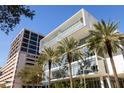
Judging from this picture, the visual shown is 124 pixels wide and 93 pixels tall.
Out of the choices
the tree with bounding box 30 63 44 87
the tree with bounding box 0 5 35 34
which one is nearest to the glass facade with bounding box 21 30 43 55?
the tree with bounding box 30 63 44 87

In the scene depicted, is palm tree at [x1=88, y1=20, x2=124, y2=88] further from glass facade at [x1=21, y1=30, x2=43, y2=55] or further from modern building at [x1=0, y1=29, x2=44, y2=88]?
glass facade at [x1=21, y1=30, x2=43, y2=55]

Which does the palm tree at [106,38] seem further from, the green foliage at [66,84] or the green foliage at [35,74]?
the green foliage at [35,74]

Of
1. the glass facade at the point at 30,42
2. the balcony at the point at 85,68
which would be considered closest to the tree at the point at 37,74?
the balcony at the point at 85,68

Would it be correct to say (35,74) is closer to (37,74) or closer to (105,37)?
(37,74)

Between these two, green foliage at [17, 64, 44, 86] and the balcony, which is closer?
the balcony

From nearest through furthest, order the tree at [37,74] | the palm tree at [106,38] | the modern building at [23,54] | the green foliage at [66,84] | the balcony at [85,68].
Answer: the palm tree at [106,38]
the balcony at [85,68]
the green foliage at [66,84]
the tree at [37,74]
the modern building at [23,54]

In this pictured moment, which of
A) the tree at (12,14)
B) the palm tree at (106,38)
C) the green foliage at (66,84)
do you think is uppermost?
the palm tree at (106,38)

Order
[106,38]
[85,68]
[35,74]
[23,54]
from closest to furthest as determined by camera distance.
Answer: [106,38]
[85,68]
[35,74]
[23,54]

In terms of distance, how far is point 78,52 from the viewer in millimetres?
19594

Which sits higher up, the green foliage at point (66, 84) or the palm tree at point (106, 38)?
the palm tree at point (106, 38)

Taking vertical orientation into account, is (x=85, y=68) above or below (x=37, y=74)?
below

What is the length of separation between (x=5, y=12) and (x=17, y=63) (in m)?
49.6

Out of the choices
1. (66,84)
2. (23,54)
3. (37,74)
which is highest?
(23,54)

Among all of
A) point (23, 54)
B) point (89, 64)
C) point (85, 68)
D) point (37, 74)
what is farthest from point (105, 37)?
point (23, 54)
